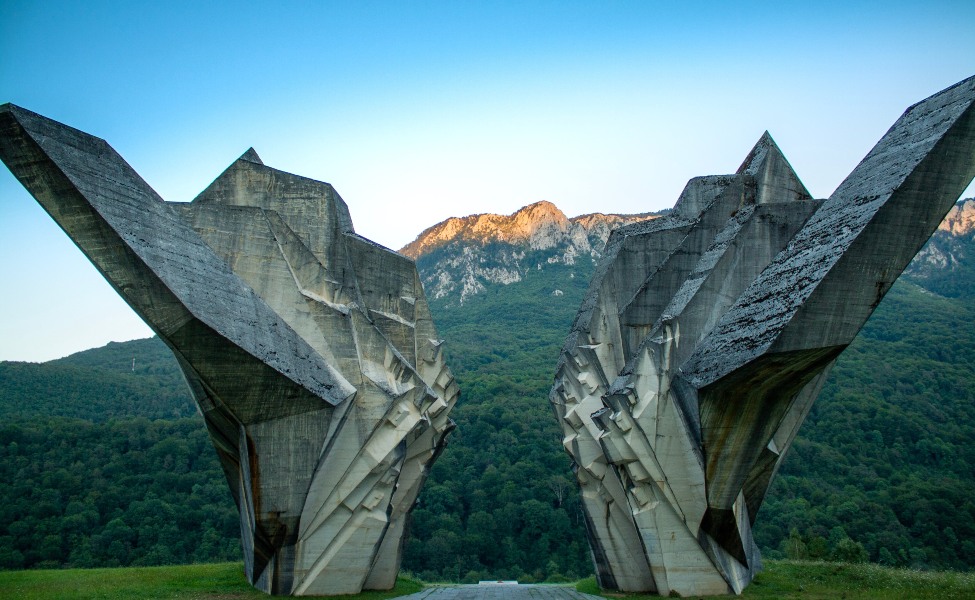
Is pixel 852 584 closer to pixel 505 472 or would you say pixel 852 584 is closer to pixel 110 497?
pixel 505 472

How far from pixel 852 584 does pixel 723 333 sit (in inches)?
247

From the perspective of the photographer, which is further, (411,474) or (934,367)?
(934,367)

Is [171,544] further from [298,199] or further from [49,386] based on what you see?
[49,386]

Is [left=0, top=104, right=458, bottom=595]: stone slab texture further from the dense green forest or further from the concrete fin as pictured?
the dense green forest

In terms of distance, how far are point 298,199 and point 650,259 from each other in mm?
9204

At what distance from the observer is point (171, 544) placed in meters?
34.4

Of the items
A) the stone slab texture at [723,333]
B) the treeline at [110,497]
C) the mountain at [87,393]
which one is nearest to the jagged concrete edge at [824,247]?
the stone slab texture at [723,333]

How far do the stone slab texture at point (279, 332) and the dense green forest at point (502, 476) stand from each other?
16425mm

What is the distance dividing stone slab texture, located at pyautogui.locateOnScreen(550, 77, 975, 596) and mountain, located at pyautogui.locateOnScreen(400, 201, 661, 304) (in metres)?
61.4

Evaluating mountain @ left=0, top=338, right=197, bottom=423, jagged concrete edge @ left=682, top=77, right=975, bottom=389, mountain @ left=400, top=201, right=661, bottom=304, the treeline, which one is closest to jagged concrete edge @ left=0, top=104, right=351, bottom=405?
jagged concrete edge @ left=682, top=77, right=975, bottom=389

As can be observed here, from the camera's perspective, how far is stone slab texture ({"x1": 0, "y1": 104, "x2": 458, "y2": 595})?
47.1 ft

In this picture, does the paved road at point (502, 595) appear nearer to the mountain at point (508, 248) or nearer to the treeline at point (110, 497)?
the treeline at point (110, 497)

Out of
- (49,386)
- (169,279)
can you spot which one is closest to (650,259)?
(169,279)

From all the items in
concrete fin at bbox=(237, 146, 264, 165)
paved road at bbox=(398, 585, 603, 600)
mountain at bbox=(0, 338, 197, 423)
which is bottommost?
paved road at bbox=(398, 585, 603, 600)
